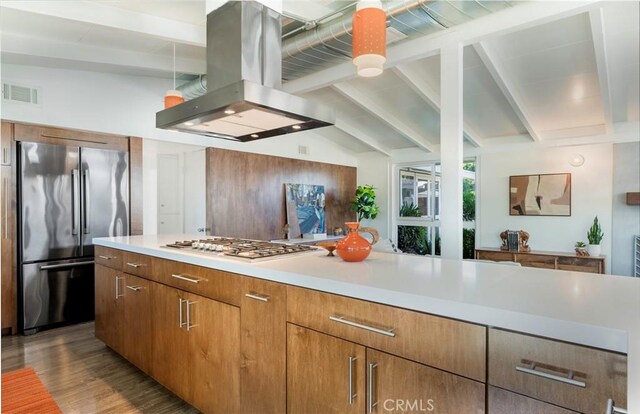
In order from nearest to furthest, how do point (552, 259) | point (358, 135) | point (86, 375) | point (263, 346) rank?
point (263, 346)
point (86, 375)
point (552, 259)
point (358, 135)

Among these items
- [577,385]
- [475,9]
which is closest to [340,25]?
[475,9]

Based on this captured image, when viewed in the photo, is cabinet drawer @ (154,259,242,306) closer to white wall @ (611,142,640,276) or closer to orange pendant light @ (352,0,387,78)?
orange pendant light @ (352,0,387,78)

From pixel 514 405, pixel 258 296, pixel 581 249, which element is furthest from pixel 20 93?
pixel 581 249

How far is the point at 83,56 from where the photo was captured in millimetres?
3484

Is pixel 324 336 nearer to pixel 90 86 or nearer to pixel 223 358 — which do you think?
pixel 223 358

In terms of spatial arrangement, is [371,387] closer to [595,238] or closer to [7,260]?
[7,260]

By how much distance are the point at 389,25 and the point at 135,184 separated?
11.0 ft

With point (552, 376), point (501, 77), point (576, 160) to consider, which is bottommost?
point (552, 376)

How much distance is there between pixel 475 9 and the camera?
2.64 meters

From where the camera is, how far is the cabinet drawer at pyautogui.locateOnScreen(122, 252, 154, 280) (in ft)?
7.75

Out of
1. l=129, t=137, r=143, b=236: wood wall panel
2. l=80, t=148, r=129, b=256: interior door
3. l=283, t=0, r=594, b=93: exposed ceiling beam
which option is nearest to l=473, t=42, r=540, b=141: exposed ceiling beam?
l=283, t=0, r=594, b=93: exposed ceiling beam

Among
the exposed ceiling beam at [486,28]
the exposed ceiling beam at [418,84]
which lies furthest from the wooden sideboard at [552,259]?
the exposed ceiling beam at [486,28]

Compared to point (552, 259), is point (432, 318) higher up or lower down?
higher up

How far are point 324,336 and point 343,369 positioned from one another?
142mm
